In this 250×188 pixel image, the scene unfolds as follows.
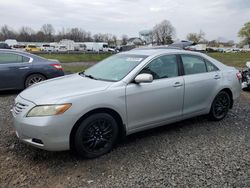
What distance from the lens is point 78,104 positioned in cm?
364

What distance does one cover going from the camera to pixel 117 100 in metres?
3.97

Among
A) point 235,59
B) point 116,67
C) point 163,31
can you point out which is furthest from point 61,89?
point 163,31

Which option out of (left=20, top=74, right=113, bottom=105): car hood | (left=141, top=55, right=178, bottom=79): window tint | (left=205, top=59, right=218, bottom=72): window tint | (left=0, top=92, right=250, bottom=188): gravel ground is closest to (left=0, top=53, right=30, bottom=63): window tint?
(left=0, top=92, right=250, bottom=188): gravel ground

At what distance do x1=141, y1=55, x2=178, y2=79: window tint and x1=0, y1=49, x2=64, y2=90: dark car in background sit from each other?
471 centimetres

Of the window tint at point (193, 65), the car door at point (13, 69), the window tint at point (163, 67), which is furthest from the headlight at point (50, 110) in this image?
the car door at point (13, 69)

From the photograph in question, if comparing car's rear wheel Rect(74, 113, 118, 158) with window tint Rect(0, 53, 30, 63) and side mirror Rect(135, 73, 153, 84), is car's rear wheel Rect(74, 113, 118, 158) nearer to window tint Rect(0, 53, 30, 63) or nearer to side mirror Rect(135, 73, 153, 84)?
side mirror Rect(135, 73, 153, 84)

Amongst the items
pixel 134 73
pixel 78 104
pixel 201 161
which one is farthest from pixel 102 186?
pixel 134 73

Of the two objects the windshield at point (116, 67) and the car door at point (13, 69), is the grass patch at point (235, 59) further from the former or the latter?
the windshield at point (116, 67)

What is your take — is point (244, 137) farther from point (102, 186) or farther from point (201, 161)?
point (102, 186)

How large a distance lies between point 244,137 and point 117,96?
97.3 inches

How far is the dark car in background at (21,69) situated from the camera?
7840 mm

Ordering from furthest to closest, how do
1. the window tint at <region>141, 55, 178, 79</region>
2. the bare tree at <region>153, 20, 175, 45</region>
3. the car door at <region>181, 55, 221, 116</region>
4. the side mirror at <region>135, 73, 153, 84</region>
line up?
the bare tree at <region>153, 20, 175, 45</region>, the car door at <region>181, 55, 221, 116</region>, the window tint at <region>141, 55, 178, 79</region>, the side mirror at <region>135, 73, 153, 84</region>

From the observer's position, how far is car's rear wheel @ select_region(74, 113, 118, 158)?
12.2ft

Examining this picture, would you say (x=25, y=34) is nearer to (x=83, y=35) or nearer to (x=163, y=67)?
(x=83, y=35)
